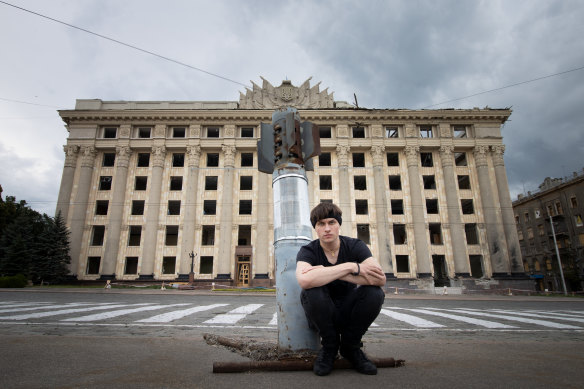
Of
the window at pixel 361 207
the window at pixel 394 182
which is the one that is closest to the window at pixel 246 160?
the window at pixel 361 207

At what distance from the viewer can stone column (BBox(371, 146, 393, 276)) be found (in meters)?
27.8

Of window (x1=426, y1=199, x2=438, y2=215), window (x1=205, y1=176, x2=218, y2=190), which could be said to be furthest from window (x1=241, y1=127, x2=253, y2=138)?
window (x1=426, y1=199, x2=438, y2=215)

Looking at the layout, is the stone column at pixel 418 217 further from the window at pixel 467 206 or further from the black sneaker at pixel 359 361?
the black sneaker at pixel 359 361

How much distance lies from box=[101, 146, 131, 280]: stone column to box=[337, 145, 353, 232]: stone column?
20454 mm

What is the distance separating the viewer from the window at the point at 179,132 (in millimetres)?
32125

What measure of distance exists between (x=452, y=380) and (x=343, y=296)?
3.01ft

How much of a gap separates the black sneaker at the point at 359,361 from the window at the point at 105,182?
34319 millimetres

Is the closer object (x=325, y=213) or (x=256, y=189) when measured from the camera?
(x=325, y=213)

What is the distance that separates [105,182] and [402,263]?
30.4m

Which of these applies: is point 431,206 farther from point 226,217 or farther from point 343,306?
point 343,306

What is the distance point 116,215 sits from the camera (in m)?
28.6

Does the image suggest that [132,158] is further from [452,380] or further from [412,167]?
[452,380]

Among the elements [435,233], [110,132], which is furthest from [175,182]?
[435,233]

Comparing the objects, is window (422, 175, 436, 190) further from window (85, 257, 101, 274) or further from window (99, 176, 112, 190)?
window (85, 257, 101, 274)
